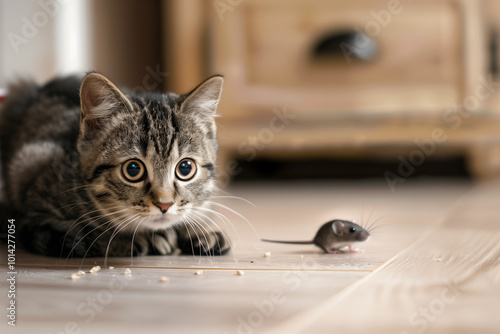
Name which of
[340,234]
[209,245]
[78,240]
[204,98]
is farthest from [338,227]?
[78,240]

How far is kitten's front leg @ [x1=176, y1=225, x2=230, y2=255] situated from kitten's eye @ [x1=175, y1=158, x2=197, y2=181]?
10 centimetres

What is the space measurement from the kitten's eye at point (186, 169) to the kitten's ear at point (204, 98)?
0.36ft

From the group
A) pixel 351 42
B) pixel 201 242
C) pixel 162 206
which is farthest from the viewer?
pixel 351 42

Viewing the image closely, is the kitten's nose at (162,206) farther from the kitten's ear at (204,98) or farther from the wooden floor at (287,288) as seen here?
the kitten's ear at (204,98)

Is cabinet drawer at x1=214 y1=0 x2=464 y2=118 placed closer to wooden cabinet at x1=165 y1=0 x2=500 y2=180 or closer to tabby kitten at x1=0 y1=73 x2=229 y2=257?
wooden cabinet at x1=165 y1=0 x2=500 y2=180

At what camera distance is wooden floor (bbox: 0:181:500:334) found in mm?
623

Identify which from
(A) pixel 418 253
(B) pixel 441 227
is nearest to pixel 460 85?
(B) pixel 441 227

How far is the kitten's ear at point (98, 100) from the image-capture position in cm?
100

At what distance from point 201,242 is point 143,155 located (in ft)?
0.68

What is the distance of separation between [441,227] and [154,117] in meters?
0.74

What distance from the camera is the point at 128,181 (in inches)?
38.9

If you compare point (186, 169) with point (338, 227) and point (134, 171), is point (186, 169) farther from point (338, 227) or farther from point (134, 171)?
point (338, 227)

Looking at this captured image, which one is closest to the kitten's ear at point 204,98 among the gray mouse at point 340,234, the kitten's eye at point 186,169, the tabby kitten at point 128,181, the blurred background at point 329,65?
the tabby kitten at point 128,181

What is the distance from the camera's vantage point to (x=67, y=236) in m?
1.06
